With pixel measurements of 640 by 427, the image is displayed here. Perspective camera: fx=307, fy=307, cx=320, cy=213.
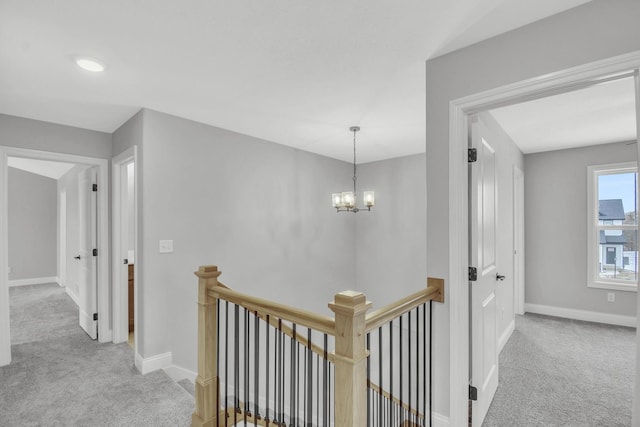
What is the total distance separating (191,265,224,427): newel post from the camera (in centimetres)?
194

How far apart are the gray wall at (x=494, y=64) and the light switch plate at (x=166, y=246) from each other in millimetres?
2283

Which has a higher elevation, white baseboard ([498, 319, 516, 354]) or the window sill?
the window sill

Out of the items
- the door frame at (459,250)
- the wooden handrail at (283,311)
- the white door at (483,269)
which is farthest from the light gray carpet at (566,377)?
the wooden handrail at (283,311)

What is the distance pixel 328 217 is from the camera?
15.5 ft

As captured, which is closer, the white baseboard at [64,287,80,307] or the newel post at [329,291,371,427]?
the newel post at [329,291,371,427]

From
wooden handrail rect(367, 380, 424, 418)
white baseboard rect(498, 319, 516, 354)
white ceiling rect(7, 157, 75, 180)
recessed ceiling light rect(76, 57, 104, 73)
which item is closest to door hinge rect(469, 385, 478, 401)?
wooden handrail rect(367, 380, 424, 418)

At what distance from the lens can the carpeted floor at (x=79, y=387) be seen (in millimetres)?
2113

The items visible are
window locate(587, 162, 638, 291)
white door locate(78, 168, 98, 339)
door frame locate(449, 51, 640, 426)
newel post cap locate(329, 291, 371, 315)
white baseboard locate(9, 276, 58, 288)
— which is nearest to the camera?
newel post cap locate(329, 291, 371, 315)

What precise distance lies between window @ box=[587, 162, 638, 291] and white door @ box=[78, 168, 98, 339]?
246 inches

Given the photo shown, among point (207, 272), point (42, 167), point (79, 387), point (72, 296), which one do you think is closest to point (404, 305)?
point (207, 272)

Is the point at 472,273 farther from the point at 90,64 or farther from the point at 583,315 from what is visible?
the point at 583,315

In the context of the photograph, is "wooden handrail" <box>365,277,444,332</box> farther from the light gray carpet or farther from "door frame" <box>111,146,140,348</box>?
"door frame" <box>111,146,140,348</box>

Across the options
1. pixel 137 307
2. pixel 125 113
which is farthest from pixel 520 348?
pixel 125 113

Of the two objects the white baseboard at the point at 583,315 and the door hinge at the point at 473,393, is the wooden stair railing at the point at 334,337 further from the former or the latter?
the white baseboard at the point at 583,315
